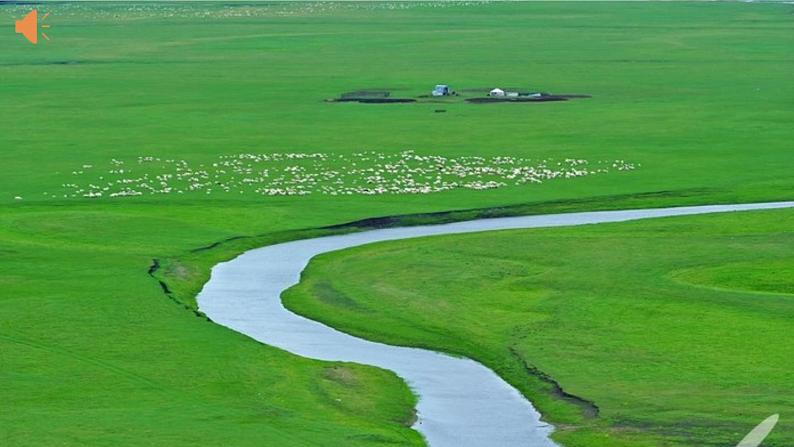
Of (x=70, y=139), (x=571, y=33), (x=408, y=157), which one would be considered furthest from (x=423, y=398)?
(x=571, y=33)

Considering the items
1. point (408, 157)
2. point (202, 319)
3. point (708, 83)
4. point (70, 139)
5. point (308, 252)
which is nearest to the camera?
point (202, 319)

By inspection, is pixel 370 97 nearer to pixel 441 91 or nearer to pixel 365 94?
pixel 365 94

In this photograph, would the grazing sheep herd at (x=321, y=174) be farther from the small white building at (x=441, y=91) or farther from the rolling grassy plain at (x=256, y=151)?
the small white building at (x=441, y=91)

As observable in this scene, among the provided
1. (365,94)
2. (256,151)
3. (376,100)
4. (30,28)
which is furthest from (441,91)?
(30,28)

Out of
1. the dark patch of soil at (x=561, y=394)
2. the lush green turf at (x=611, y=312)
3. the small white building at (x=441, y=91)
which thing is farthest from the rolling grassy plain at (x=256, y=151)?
the small white building at (x=441, y=91)

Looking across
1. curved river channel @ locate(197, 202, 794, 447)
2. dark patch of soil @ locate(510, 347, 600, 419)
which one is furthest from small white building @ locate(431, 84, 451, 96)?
dark patch of soil @ locate(510, 347, 600, 419)

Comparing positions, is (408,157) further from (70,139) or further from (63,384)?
(63,384)

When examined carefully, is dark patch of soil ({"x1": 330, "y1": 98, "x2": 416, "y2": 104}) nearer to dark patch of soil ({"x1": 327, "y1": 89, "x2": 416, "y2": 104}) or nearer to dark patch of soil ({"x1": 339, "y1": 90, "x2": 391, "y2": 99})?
dark patch of soil ({"x1": 327, "y1": 89, "x2": 416, "y2": 104})
